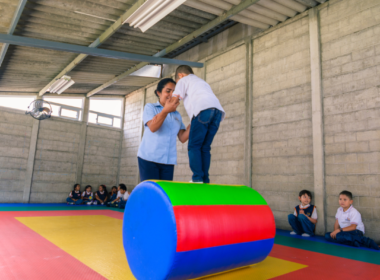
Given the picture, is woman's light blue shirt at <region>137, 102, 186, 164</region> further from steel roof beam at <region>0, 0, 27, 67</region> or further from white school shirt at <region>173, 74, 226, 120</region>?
steel roof beam at <region>0, 0, 27, 67</region>

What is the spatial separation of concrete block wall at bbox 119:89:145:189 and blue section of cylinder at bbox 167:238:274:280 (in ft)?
25.3

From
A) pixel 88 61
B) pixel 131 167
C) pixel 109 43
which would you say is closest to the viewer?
pixel 109 43

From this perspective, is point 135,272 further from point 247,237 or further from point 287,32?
point 287,32

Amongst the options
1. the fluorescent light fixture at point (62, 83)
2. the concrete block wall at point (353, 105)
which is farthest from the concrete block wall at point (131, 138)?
the concrete block wall at point (353, 105)

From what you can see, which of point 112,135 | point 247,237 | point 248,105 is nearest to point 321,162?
point 248,105

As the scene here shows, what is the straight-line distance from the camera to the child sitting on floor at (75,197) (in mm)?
9094

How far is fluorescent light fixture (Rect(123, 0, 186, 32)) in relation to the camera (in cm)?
419

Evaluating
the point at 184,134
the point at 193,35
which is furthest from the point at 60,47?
the point at 184,134

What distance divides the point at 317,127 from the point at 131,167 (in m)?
6.77

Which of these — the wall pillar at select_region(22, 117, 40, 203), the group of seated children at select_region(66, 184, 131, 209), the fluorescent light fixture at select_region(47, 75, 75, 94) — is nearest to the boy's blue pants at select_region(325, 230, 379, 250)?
the group of seated children at select_region(66, 184, 131, 209)

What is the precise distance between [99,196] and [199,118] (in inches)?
321

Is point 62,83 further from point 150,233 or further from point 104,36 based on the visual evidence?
point 150,233

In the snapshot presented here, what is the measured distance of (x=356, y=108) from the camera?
4.42 metres

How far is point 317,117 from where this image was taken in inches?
190
